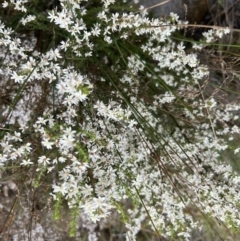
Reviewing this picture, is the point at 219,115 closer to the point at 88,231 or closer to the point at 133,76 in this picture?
the point at 133,76

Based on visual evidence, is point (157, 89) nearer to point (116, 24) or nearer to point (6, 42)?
point (116, 24)

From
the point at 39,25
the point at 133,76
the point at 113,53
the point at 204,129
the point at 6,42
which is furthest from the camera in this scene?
the point at 204,129

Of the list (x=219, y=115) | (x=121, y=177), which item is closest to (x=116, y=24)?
(x=121, y=177)

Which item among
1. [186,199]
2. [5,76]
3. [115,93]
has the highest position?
[5,76]

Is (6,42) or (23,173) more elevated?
(6,42)

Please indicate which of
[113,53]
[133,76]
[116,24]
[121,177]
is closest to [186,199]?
[121,177]

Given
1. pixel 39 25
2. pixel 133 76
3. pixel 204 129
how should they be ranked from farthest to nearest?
pixel 204 129
pixel 133 76
pixel 39 25

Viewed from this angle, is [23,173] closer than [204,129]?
Yes
